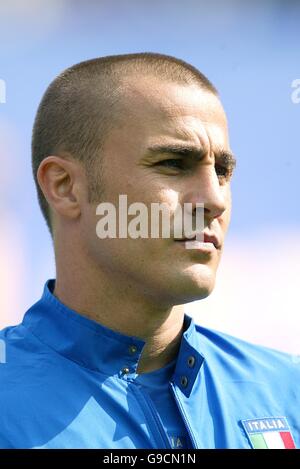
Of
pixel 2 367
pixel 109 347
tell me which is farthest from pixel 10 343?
pixel 109 347

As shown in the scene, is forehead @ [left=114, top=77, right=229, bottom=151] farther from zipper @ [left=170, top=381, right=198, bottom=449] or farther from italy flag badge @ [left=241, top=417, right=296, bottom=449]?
italy flag badge @ [left=241, top=417, right=296, bottom=449]

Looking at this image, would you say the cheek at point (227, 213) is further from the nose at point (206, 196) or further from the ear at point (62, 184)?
the ear at point (62, 184)

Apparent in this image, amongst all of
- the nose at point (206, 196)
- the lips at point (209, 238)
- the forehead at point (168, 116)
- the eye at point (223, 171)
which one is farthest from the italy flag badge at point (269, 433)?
the forehead at point (168, 116)

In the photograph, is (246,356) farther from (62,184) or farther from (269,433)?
(62,184)

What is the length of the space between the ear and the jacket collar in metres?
0.34

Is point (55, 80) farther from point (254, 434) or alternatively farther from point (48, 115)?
point (254, 434)

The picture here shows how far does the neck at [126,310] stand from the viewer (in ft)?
9.29

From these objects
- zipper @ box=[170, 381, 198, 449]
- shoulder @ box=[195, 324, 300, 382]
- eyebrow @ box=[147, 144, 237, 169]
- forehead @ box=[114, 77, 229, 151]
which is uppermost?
forehead @ box=[114, 77, 229, 151]

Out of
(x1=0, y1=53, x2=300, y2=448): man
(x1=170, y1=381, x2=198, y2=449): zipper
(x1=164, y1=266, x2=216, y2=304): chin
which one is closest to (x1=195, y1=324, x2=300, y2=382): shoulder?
(x1=0, y1=53, x2=300, y2=448): man

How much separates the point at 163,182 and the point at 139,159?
0.12 meters

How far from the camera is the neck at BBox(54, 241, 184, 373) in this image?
2832 millimetres

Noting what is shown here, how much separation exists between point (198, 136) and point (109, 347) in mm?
762
